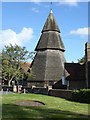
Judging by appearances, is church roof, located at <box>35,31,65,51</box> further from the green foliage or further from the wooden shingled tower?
the green foliage

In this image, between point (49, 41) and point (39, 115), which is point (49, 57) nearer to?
point (49, 41)

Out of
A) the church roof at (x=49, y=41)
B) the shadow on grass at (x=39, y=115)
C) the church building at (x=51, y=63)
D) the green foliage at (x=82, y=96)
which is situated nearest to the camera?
the shadow on grass at (x=39, y=115)

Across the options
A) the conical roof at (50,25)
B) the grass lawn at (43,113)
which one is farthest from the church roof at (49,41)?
the grass lawn at (43,113)

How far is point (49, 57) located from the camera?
233ft

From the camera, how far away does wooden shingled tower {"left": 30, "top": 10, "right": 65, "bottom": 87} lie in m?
66.1

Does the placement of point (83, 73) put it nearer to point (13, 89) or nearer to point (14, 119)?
point (13, 89)

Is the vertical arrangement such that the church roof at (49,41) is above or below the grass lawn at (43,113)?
above

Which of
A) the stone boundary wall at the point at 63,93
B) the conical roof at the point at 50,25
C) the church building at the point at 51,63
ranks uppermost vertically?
the conical roof at the point at 50,25

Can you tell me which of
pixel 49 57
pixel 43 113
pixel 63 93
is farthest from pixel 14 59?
pixel 43 113

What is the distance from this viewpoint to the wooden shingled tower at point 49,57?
66125 millimetres

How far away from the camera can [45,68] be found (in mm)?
68500

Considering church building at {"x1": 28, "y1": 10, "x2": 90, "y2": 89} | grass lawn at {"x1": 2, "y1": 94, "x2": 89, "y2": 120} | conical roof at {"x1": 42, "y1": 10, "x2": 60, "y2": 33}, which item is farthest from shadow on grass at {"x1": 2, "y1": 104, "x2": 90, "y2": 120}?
conical roof at {"x1": 42, "y1": 10, "x2": 60, "y2": 33}

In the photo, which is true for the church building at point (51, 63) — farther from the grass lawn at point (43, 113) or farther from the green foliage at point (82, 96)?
the grass lawn at point (43, 113)

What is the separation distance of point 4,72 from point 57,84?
1223cm
